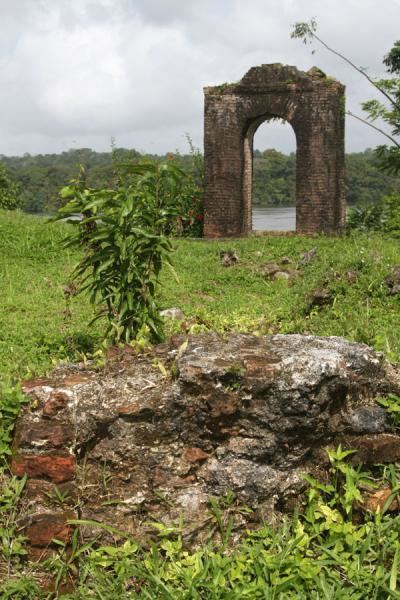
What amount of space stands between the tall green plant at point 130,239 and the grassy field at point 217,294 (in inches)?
13.3

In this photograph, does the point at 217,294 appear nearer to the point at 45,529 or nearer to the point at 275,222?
the point at 45,529

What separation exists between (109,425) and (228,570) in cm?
77

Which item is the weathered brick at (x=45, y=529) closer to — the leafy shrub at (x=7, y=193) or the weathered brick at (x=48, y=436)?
the weathered brick at (x=48, y=436)

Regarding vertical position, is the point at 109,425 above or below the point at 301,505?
above

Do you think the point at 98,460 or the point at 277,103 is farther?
the point at 277,103

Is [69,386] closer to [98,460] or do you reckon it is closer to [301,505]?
[98,460]

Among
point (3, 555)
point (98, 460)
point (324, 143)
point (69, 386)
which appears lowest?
point (3, 555)

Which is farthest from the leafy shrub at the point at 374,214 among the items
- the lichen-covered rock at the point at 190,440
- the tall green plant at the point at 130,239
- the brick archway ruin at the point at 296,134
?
the lichen-covered rock at the point at 190,440

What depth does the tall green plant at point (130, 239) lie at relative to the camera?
4.52m

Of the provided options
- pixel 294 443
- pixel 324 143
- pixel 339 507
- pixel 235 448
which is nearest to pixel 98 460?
pixel 235 448

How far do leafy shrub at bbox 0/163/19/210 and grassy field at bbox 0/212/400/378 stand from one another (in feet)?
46.5

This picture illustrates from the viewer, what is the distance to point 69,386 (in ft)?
10.7

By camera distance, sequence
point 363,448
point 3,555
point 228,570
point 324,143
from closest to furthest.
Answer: point 228,570, point 3,555, point 363,448, point 324,143

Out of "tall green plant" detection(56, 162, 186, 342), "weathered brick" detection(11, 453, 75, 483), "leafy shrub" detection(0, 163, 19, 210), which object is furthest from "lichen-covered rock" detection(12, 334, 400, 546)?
"leafy shrub" detection(0, 163, 19, 210)
